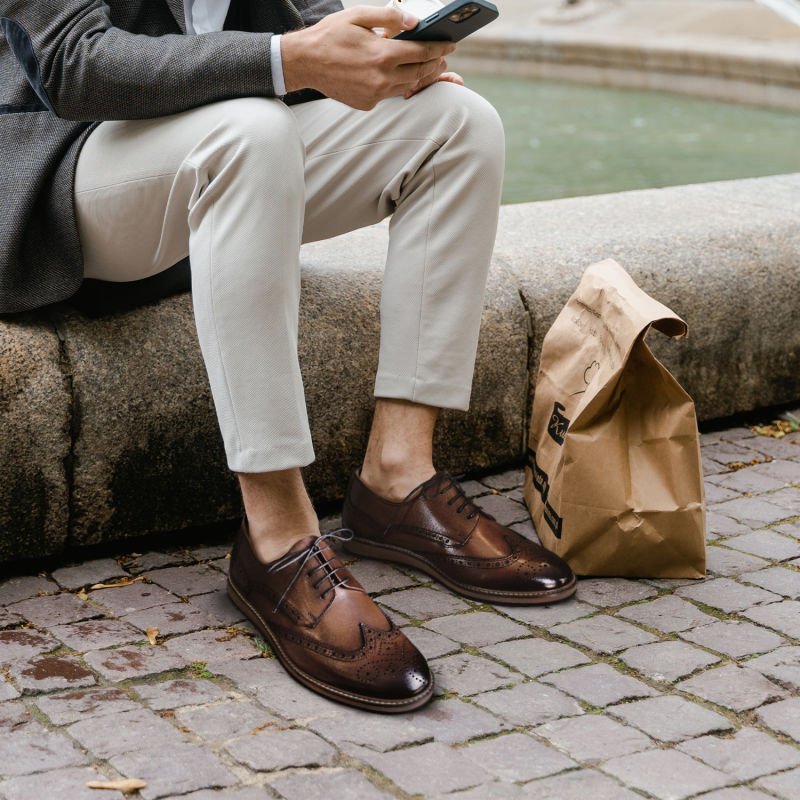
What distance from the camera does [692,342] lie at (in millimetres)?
3500

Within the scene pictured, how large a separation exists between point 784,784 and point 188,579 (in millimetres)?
1225

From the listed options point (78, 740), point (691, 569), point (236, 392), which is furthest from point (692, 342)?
point (78, 740)

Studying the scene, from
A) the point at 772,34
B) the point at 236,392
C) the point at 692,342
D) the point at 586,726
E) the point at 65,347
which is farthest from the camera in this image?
the point at 772,34

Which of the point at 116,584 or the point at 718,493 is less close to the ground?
the point at 116,584

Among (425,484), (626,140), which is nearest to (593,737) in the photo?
(425,484)

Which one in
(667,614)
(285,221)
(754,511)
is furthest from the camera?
(754,511)

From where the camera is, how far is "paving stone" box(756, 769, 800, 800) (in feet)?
6.25

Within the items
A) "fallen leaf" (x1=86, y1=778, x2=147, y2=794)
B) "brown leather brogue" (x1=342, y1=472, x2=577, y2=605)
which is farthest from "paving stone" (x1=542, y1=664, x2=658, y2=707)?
"fallen leaf" (x1=86, y1=778, x2=147, y2=794)

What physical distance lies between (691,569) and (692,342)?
0.98m

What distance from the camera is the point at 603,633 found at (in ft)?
7.97

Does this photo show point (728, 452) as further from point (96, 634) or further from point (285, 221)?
point (96, 634)

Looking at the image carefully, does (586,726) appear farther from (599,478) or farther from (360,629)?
(599,478)

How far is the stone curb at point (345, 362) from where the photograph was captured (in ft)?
8.54

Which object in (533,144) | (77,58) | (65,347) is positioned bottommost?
(533,144)
